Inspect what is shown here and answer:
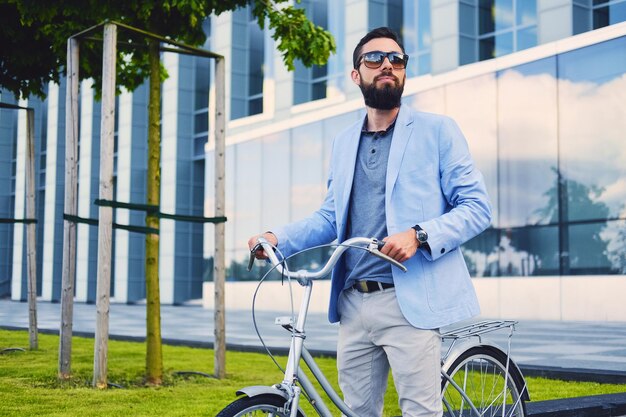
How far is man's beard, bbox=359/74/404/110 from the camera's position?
3.45 m

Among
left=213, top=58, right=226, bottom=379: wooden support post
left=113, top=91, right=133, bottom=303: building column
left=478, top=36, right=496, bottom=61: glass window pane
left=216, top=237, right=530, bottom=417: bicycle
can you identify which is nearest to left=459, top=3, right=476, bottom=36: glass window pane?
left=478, top=36, right=496, bottom=61: glass window pane

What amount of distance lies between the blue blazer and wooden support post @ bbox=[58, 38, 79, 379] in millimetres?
5110

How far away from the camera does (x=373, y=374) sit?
3562 mm

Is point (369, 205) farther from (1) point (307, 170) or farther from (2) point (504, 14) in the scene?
(1) point (307, 170)

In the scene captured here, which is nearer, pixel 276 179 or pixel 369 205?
pixel 369 205

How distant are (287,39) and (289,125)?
859 inches

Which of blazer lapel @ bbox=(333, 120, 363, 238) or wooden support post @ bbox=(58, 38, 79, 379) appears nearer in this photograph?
blazer lapel @ bbox=(333, 120, 363, 238)

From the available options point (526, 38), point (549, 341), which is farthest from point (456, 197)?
point (526, 38)

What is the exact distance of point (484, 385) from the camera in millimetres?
3891

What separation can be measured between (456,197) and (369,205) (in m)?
0.36

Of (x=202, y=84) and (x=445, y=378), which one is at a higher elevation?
(x=202, y=84)

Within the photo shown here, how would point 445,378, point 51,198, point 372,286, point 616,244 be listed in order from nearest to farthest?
1. point 372,286
2. point 445,378
3. point 616,244
4. point 51,198

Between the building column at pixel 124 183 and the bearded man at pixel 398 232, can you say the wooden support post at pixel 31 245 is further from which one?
the building column at pixel 124 183

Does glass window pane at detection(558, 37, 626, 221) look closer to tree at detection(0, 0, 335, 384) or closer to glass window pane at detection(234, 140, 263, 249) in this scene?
tree at detection(0, 0, 335, 384)
